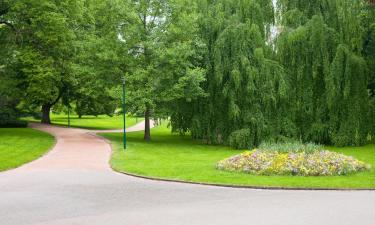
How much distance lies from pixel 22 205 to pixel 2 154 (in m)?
11.2

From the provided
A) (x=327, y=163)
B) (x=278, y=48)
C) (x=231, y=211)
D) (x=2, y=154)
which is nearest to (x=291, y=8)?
(x=278, y=48)

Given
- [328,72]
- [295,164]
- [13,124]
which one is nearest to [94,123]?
[13,124]

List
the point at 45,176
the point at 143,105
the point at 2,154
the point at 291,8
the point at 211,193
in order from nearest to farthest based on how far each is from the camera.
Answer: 1. the point at 211,193
2. the point at 45,176
3. the point at 2,154
4. the point at 143,105
5. the point at 291,8

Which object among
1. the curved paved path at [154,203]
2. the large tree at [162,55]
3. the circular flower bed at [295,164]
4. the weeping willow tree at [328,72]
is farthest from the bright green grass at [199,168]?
the large tree at [162,55]

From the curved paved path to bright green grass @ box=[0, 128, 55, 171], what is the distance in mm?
3120

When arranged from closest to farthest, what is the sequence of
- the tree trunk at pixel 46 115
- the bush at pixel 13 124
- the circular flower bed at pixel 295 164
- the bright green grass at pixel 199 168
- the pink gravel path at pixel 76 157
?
1. the bright green grass at pixel 199 168
2. the circular flower bed at pixel 295 164
3. the pink gravel path at pixel 76 157
4. the bush at pixel 13 124
5. the tree trunk at pixel 46 115

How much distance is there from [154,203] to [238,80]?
16027 mm

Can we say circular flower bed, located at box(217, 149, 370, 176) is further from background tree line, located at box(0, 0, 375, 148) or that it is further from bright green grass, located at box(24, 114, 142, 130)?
bright green grass, located at box(24, 114, 142, 130)

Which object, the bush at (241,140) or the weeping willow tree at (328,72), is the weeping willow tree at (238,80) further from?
the weeping willow tree at (328,72)

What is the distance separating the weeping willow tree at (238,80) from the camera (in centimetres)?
2702

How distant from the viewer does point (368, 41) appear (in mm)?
30750

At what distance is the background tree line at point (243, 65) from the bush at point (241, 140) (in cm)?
6

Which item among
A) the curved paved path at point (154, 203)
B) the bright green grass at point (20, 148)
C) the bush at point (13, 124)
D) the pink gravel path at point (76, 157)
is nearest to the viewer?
the curved paved path at point (154, 203)

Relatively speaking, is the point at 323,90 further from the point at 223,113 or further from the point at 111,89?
the point at 111,89
